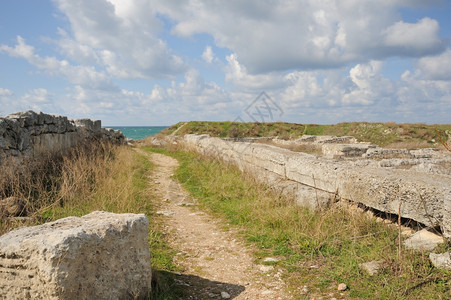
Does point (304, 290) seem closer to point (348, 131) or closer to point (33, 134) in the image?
point (33, 134)

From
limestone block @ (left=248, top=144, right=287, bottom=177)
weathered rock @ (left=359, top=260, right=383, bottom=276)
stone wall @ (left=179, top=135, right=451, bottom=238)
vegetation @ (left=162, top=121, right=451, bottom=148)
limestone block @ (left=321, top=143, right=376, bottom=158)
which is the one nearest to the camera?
weathered rock @ (left=359, top=260, right=383, bottom=276)

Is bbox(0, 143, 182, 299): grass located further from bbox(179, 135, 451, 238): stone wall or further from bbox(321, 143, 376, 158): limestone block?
bbox(321, 143, 376, 158): limestone block

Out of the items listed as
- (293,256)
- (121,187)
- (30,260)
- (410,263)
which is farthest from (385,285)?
(121,187)

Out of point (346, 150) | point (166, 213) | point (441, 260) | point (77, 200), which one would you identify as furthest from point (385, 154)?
point (77, 200)

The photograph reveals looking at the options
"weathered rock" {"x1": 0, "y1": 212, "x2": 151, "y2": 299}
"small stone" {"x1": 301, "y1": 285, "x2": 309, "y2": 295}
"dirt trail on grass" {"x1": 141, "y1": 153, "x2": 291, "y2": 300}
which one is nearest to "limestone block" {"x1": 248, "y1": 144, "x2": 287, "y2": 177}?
"dirt trail on grass" {"x1": 141, "y1": 153, "x2": 291, "y2": 300}

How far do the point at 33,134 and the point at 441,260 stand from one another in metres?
8.64

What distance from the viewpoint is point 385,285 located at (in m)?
3.34

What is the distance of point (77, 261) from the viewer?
2.63 m

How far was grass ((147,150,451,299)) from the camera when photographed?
10.9 ft

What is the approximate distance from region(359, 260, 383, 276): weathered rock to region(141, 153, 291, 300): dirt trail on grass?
1.01 m

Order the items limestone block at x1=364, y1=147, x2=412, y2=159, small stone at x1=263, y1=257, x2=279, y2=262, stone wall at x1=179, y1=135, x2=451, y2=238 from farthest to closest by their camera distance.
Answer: limestone block at x1=364, y1=147, x2=412, y2=159 → small stone at x1=263, y1=257, x2=279, y2=262 → stone wall at x1=179, y1=135, x2=451, y2=238

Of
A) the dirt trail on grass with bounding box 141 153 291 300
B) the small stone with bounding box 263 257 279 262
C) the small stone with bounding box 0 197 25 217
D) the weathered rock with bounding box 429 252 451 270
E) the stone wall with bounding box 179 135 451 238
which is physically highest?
the stone wall with bounding box 179 135 451 238

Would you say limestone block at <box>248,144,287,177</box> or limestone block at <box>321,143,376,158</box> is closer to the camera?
limestone block at <box>248,144,287,177</box>

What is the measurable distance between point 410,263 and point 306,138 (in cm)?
2216
